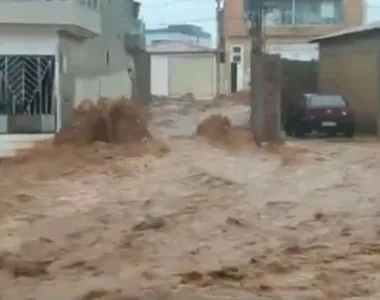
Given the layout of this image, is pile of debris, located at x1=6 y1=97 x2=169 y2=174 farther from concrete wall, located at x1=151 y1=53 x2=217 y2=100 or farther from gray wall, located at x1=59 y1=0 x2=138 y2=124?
concrete wall, located at x1=151 y1=53 x2=217 y2=100

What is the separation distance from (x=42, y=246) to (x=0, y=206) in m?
4.22

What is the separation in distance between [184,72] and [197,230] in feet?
163

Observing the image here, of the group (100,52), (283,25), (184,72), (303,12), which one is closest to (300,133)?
(100,52)

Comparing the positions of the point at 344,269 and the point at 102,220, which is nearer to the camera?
the point at 344,269

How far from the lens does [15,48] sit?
28.3 m

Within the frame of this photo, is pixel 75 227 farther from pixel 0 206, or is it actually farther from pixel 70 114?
pixel 70 114

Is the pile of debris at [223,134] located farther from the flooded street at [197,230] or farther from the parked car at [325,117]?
the parked car at [325,117]

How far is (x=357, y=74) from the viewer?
38.1 meters

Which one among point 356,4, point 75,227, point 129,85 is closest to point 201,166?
point 75,227

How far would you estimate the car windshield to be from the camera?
35.0 meters

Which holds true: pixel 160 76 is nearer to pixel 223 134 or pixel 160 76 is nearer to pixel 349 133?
pixel 349 133

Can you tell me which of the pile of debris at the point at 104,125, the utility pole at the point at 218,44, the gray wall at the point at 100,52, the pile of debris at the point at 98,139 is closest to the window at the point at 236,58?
the utility pole at the point at 218,44

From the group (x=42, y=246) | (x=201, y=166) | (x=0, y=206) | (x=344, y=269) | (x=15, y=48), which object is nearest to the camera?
(x=344, y=269)

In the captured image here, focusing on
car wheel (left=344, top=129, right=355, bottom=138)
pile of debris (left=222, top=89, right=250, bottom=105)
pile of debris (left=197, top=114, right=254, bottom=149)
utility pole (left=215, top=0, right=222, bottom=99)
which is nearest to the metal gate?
pile of debris (left=197, top=114, right=254, bottom=149)
